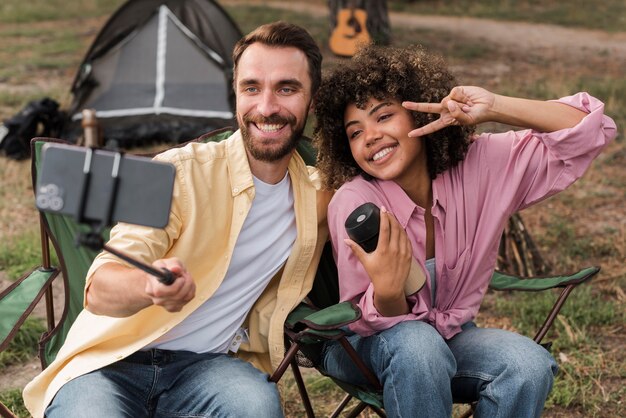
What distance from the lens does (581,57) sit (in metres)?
10.3

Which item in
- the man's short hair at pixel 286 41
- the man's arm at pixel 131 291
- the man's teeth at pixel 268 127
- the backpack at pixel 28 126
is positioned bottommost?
the man's arm at pixel 131 291

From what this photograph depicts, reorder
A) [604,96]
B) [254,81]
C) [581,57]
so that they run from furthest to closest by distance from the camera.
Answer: [581,57]
[604,96]
[254,81]

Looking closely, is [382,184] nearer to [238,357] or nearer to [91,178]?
[238,357]

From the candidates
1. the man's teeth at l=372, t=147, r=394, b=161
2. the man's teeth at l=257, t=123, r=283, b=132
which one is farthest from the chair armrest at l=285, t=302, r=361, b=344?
the man's teeth at l=257, t=123, r=283, b=132

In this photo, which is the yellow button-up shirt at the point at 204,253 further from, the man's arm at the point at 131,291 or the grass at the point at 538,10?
the grass at the point at 538,10

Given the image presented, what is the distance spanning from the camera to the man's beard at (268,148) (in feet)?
8.63

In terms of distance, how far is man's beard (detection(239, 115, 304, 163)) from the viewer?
263 cm

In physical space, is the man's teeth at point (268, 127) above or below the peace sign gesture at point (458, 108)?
below

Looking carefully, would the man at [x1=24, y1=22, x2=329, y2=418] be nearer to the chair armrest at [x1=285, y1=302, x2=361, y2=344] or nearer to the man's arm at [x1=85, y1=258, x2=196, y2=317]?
the man's arm at [x1=85, y1=258, x2=196, y2=317]

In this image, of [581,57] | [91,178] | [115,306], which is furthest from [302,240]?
[581,57]

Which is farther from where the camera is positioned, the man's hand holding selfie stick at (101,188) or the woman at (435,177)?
the woman at (435,177)

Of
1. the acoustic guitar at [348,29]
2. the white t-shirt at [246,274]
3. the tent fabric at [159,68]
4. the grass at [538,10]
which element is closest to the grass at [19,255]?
the tent fabric at [159,68]

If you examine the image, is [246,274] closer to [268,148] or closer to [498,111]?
[268,148]

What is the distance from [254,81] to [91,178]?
1091 mm
